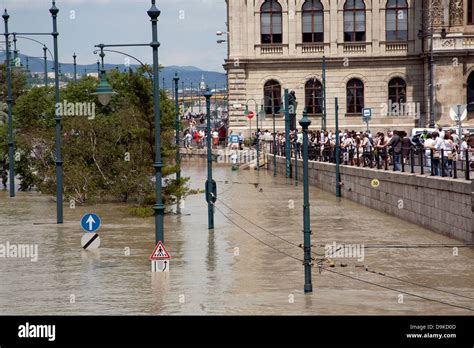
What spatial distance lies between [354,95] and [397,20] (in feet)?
18.4

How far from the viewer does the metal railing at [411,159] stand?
33.9m

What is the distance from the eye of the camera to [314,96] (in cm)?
8256

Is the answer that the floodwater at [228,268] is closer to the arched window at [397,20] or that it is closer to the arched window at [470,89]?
the arched window at [470,89]

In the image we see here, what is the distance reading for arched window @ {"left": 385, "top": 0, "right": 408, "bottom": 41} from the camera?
81.8 meters

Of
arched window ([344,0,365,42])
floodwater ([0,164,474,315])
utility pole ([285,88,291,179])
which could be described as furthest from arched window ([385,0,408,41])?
floodwater ([0,164,474,315])

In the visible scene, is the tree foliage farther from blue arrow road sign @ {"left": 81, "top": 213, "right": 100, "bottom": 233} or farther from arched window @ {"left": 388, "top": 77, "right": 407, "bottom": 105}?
arched window @ {"left": 388, "top": 77, "right": 407, "bottom": 105}

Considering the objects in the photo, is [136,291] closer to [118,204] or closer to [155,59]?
[155,59]

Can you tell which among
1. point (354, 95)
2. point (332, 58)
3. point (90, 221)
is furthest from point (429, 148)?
point (354, 95)

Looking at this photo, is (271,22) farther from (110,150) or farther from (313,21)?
(110,150)

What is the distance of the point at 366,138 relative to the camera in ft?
164

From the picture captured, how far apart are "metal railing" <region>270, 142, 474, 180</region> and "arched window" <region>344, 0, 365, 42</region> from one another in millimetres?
28217

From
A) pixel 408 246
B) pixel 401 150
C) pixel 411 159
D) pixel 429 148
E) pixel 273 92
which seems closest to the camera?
pixel 408 246
